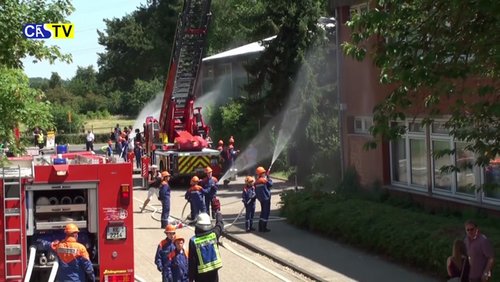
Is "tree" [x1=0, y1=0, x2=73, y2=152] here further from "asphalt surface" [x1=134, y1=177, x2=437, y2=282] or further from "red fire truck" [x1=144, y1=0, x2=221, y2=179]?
"red fire truck" [x1=144, y1=0, x2=221, y2=179]

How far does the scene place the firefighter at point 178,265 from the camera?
11.4 meters

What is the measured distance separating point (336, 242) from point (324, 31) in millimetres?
14247

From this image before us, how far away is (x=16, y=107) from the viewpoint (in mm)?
11141

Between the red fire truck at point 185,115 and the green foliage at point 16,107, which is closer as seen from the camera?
the green foliage at point 16,107

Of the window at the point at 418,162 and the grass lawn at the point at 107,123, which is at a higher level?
the grass lawn at the point at 107,123

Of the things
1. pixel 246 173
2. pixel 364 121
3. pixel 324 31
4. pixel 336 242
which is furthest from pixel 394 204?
pixel 246 173

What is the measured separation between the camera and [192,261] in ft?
35.9

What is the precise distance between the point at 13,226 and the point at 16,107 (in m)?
1.61

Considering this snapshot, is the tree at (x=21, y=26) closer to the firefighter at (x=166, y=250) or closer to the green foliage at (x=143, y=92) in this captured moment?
the firefighter at (x=166, y=250)

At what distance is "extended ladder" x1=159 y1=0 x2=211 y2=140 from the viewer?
29906 mm

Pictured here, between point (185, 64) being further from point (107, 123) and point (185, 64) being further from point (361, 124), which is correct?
point (107, 123)

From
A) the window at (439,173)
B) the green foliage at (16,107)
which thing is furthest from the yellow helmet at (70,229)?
the window at (439,173)

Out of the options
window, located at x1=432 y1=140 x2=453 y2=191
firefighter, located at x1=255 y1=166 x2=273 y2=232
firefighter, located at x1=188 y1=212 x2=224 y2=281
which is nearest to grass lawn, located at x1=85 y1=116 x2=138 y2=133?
firefighter, located at x1=255 y1=166 x2=273 y2=232

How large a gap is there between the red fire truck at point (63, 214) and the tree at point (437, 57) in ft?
13.9
